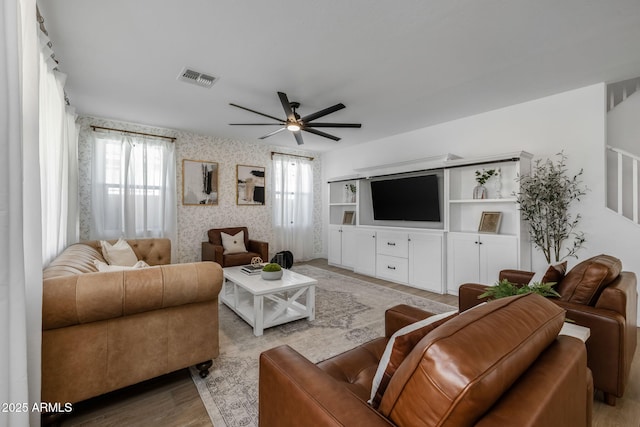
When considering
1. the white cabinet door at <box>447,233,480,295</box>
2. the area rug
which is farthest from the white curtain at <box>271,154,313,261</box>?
the white cabinet door at <box>447,233,480,295</box>

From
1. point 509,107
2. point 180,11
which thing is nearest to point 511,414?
point 180,11

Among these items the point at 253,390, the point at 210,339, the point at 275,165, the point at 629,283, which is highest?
the point at 275,165

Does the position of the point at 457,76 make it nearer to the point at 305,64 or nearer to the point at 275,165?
the point at 305,64

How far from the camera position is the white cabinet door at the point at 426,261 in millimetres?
4008

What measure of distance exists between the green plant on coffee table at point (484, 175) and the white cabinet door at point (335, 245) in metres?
2.71

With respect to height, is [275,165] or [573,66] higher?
[573,66]

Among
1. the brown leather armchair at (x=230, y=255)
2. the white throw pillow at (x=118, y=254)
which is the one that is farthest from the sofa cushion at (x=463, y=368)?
the brown leather armchair at (x=230, y=255)

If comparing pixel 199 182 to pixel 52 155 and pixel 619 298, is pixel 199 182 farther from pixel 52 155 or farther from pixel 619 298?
pixel 619 298

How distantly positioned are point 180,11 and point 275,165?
4.05 meters

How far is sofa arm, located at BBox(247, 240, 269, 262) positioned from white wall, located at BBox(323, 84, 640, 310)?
3.25 m

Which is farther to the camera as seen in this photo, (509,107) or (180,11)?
(509,107)

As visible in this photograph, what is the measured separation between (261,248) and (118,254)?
7.15 feet

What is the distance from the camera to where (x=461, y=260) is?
3.84 m

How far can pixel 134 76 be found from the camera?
9.60 feet
